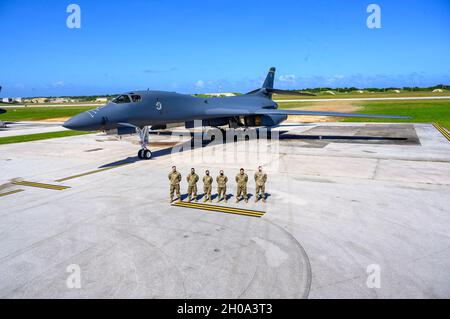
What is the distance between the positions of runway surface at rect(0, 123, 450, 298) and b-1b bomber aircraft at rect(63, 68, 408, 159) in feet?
7.32

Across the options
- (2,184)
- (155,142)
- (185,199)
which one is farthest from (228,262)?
(155,142)

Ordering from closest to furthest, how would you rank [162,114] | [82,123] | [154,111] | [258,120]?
[82,123] < [154,111] < [162,114] < [258,120]

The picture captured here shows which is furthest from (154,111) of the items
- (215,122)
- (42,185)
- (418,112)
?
(418,112)

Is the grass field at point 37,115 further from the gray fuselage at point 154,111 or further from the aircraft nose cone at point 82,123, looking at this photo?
the aircraft nose cone at point 82,123

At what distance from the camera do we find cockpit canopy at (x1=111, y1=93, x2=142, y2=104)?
53.6 ft

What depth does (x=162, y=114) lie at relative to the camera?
18.6 meters

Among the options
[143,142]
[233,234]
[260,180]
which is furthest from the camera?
[143,142]

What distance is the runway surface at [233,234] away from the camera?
19.2 ft

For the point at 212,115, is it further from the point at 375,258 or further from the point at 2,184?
the point at 375,258

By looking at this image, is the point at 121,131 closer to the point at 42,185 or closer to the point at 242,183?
the point at 42,185

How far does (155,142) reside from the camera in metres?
24.0

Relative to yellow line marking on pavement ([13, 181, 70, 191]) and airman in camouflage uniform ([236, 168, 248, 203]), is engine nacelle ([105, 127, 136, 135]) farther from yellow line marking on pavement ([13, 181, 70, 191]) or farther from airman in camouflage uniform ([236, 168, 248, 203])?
airman in camouflage uniform ([236, 168, 248, 203])

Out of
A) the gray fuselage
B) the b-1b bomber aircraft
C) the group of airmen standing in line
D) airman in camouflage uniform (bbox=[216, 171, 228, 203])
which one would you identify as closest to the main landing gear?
the b-1b bomber aircraft

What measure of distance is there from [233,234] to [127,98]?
11.4 m
